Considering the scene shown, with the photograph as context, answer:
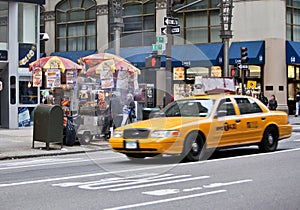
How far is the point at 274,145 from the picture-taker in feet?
47.8

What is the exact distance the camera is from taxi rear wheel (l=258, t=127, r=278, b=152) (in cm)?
1420

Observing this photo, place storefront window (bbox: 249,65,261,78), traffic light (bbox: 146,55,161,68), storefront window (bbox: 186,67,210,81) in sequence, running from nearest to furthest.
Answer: traffic light (bbox: 146,55,161,68), storefront window (bbox: 249,65,261,78), storefront window (bbox: 186,67,210,81)

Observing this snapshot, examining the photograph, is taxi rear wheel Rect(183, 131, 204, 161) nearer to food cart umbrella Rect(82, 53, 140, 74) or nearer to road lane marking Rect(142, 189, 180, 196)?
road lane marking Rect(142, 189, 180, 196)

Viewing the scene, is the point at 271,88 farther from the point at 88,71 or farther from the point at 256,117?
the point at 256,117

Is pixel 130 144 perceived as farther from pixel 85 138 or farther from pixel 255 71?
pixel 255 71

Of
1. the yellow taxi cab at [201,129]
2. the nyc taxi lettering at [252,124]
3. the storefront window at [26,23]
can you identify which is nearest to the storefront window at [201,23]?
the storefront window at [26,23]

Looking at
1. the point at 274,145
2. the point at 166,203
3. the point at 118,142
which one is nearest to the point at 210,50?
the point at 274,145

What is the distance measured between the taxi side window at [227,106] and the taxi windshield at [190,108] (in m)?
0.25

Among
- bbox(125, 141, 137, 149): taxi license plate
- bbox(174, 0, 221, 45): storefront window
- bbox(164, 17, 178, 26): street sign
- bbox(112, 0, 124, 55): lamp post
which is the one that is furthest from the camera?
bbox(174, 0, 221, 45): storefront window

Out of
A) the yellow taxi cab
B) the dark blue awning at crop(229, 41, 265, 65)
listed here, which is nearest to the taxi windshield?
the yellow taxi cab

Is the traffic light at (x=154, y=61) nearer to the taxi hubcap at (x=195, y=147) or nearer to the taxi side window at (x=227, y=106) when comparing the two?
the taxi side window at (x=227, y=106)

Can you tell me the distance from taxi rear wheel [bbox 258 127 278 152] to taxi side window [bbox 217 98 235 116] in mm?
1423

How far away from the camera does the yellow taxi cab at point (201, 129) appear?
1179 centimetres

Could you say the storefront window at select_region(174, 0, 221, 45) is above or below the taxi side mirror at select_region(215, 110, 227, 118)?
above
